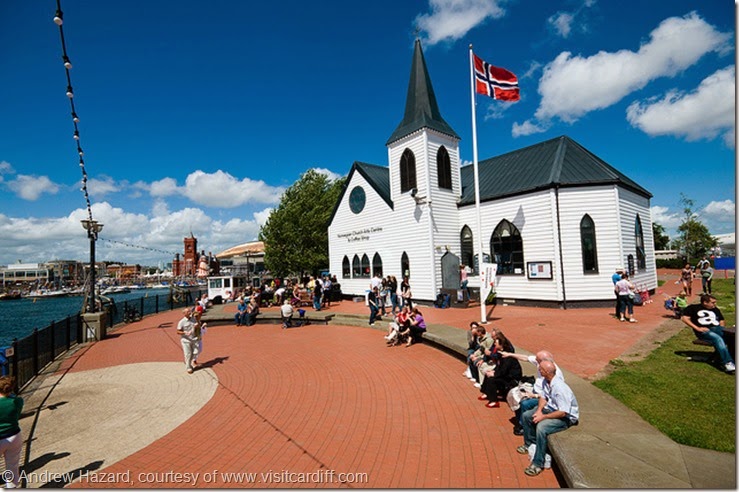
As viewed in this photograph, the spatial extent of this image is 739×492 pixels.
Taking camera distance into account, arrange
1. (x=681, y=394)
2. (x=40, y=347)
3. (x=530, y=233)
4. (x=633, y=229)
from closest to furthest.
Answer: (x=681, y=394), (x=40, y=347), (x=530, y=233), (x=633, y=229)

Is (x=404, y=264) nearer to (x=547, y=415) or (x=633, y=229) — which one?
(x=633, y=229)

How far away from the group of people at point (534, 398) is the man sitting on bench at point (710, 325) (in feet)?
14.3

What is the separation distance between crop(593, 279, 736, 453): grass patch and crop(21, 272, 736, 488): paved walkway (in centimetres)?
95

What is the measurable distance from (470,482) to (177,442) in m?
4.67

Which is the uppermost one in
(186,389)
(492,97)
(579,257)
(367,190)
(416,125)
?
(416,125)

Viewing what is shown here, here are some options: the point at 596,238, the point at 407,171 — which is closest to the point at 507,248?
the point at 596,238

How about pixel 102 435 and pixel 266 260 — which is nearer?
pixel 102 435

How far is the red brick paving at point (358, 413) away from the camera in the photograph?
4.64 metres

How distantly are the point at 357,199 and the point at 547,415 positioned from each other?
66.7 feet

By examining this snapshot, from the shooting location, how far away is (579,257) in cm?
1606

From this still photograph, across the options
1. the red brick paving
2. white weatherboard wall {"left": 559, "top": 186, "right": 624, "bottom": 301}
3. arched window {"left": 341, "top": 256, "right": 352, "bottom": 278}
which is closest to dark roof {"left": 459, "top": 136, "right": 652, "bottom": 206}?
white weatherboard wall {"left": 559, "top": 186, "right": 624, "bottom": 301}

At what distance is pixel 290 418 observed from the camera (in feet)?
20.5

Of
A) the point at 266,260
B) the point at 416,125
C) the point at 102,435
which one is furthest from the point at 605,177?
the point at 266,260

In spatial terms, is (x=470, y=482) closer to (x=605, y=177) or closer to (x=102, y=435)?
(x=102, y=435)
